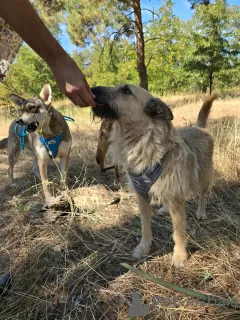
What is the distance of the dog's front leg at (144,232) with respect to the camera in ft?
8.77

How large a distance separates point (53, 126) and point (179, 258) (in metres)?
2.80

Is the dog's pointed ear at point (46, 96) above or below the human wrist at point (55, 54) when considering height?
below

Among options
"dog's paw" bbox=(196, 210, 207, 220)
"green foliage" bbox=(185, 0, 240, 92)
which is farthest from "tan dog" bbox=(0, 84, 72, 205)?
"green foliage" bbox=(185, 0, 240, 92)

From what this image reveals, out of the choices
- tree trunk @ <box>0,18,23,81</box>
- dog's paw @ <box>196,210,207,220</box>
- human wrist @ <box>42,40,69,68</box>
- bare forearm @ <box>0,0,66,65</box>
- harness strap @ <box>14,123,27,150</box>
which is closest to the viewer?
bare forearm @ <box>0,0,66,65</box>

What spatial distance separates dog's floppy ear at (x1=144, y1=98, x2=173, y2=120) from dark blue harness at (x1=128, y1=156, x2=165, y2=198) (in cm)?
36

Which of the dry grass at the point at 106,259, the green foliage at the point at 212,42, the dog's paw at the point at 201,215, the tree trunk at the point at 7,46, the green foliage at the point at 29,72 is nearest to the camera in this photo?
the dry grass at the point at 106,259

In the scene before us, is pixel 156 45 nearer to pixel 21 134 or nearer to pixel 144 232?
pixel 21 134

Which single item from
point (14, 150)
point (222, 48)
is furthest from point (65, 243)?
point (222, 48)

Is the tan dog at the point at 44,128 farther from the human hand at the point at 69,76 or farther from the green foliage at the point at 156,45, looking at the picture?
the green foliage at the point at 156,45

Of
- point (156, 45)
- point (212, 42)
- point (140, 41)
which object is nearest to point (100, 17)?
point (140, 41)

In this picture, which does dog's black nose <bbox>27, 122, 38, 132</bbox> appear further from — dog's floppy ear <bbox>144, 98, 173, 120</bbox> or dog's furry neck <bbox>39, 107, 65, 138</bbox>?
dog's floppy ear <bbox>144, 98, 173, 120</bbox>

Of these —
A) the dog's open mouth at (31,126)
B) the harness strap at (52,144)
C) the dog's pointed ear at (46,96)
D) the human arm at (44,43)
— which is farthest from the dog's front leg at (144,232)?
the dog's pointed ear at (46,96)

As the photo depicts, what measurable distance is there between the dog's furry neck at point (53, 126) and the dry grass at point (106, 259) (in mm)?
1038

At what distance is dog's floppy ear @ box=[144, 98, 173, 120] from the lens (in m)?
2.34
